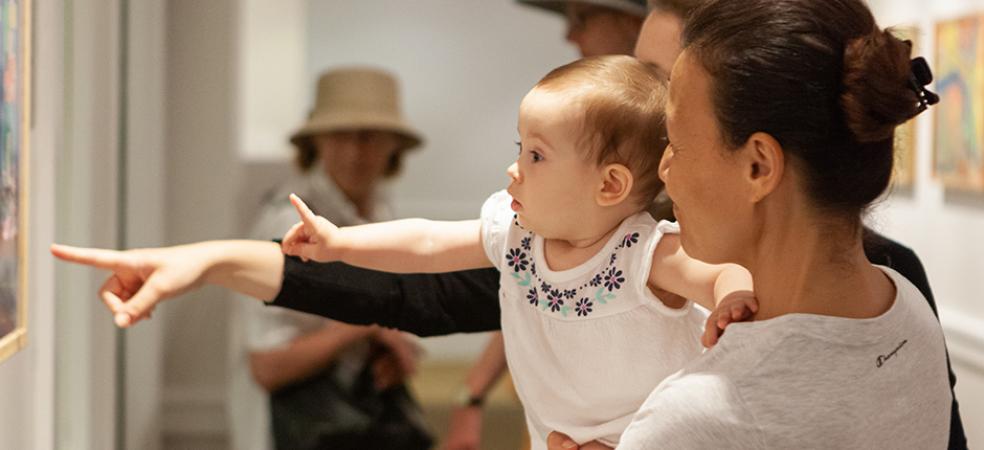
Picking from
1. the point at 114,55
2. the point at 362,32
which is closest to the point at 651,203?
the point at 114,55

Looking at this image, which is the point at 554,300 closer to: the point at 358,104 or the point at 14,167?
the point at 14,167

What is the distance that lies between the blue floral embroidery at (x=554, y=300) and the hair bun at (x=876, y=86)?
44cm

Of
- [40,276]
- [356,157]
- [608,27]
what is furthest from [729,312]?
[356,157]

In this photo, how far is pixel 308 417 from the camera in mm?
2670

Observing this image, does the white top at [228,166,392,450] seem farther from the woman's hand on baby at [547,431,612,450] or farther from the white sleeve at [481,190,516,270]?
the woman's hand on baby at [547,431,612,450]

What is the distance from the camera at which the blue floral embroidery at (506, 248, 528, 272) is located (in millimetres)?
1343

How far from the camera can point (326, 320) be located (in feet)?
9.00

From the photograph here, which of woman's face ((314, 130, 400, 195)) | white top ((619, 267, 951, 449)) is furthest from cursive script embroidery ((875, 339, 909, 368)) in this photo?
woman's face ((314, 130, 400, 195))

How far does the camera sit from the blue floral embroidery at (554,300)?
51.2 inches

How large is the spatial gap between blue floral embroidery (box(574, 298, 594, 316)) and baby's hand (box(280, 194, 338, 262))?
0.29m

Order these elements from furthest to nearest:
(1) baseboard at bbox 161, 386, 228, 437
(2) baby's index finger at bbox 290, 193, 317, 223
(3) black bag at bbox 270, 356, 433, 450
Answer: (1) baseboard at bbox 161, 386, 228, 437
(3) black bag at bbox 270, 356, 433, 450
(2) baby's index finger at bbox 290, 193, 317, 223

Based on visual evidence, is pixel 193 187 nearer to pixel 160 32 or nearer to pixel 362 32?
pixel 160 32

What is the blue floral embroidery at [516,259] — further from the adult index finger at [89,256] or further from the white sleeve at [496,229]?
the adult index finger at [89,256]

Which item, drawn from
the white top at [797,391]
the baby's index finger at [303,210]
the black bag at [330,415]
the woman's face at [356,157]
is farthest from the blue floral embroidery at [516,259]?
the woman's face at [356,157]
